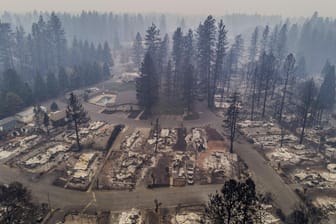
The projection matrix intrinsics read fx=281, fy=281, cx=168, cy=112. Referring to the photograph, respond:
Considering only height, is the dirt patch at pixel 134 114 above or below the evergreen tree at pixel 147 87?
below

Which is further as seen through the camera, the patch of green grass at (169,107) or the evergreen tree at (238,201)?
the patch of green grass at (169,107)

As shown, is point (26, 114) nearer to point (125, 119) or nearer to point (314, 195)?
point (125, 119)

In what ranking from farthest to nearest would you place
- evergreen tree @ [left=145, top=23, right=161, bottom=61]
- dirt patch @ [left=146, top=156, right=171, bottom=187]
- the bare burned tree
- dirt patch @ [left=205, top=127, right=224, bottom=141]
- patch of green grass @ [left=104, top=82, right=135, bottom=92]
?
patch of green grass @ [left=104, top=82, right=135, bottom=92], evergreen tree @ [left=145, top=23, right=161, bottom=61], dirt patch @ [left=205, top=127, right=224, bottom=141], the bare burned tree, dirt patch @ [left=146, top=156, right=171, bottom=187]

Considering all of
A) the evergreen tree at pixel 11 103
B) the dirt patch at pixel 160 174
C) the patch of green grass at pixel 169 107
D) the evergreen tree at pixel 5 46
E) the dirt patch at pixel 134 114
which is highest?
the evergreen tree at pixel 5 46

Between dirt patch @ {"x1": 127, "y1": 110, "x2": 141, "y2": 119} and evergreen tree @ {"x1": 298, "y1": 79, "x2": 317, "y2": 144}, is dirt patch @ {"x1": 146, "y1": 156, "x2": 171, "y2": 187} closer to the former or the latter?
dirt patch @ {"x1": 127, "y1": 110, "x2": 141, "y2": 119}

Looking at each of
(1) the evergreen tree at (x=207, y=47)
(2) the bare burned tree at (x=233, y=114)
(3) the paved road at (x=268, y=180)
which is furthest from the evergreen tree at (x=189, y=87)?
(3) the paved road at (x=268, y=180)

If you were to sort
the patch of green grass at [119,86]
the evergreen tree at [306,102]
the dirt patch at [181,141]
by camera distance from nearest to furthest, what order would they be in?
the dirt patch at [181,141], the evergreen tree at [306,102], the patch of green grass at [119,86]

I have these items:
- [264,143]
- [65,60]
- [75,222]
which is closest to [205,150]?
[264,143]

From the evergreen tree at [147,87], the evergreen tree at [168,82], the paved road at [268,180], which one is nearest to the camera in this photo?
the paved road at [268,180]

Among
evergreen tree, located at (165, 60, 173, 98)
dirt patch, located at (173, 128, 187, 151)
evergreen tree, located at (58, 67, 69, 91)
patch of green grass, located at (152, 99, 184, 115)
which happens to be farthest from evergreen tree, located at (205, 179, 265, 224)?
evergreen tree, located at (58, 67, 69, 91)

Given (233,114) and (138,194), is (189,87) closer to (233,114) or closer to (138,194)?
(233,114)

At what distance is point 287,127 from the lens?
59344 millimetres

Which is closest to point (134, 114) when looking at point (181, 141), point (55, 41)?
point (181, 141)

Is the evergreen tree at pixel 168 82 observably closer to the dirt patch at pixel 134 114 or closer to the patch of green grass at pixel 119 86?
the dirt patch at pixel 134 114
